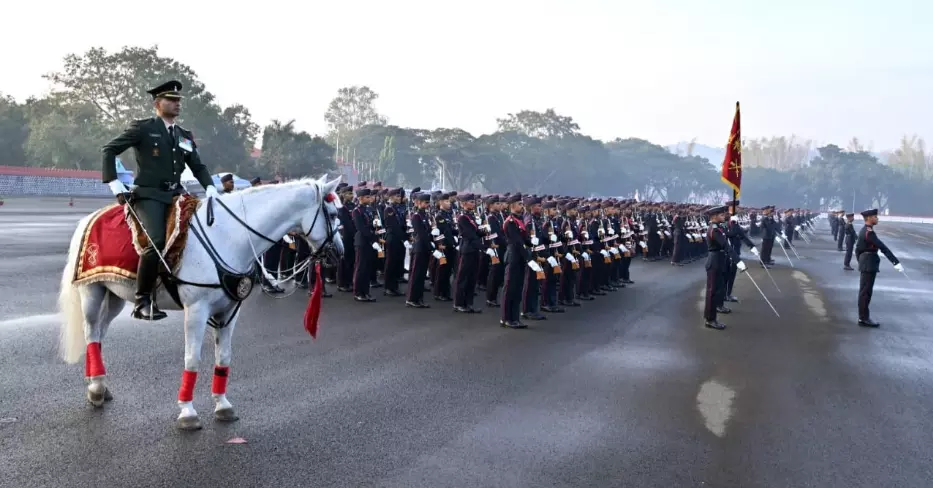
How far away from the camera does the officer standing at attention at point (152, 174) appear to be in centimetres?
548

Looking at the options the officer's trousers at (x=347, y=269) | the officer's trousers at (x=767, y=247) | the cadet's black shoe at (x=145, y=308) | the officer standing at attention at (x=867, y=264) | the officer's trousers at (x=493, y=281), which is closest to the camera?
the cadet's black shoe at (x=145, y=308)

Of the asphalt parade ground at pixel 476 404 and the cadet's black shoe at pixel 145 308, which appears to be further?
the cadet's black shoe at pixel 145 308

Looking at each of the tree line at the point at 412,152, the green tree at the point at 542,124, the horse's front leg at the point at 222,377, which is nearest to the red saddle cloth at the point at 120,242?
the horse's front leg at the point at 222,377

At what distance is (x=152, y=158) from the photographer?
18.5ft

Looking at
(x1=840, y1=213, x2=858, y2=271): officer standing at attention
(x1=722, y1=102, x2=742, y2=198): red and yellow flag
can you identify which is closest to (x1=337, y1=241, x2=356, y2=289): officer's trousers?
(x1=722, y1=102, x2=742, y2=198): red and yellow flag

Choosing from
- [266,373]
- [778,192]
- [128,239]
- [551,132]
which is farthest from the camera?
[778,192]

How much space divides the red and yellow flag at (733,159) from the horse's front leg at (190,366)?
11.2 metres

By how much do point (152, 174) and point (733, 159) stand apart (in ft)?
38.1

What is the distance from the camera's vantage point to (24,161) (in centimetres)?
4588

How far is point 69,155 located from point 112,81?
22.2 ft

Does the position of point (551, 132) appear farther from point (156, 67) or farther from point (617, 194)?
point (156, 67)

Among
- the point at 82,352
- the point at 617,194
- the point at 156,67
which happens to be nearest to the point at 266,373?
the point at 82,352

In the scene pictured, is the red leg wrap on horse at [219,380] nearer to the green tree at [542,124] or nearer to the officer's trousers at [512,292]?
the officer's trousers at [512,292]

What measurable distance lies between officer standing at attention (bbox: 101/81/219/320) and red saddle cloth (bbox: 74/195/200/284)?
8 cm
